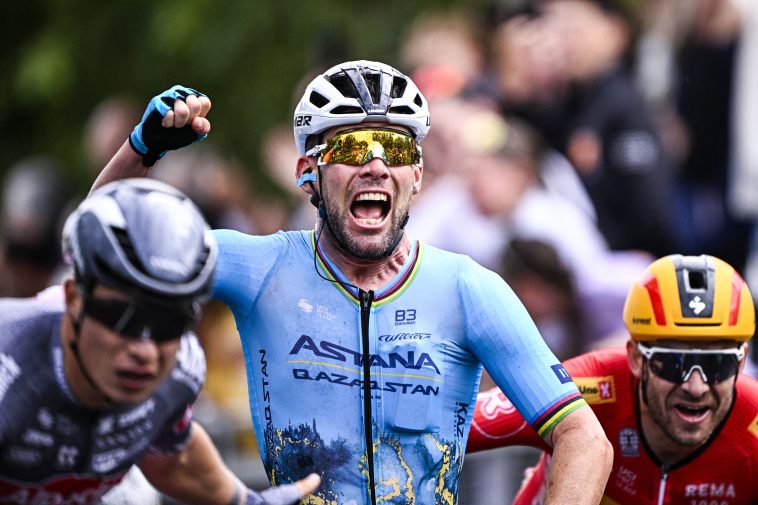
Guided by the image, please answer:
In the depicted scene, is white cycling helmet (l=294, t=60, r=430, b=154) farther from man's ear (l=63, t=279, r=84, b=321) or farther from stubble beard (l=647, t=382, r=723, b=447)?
stubble beard (l=647, t=382, r=723, b=447)

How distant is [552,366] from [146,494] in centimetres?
191

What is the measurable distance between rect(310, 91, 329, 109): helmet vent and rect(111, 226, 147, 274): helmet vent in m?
1.60

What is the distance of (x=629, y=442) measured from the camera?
7230mm

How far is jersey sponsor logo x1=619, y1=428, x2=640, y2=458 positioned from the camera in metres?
7.22

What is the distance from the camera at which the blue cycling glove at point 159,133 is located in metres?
5.92

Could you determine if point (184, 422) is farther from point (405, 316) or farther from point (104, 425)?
point (405, 316)

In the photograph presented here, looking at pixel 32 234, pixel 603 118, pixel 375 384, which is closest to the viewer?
pixel 375 384

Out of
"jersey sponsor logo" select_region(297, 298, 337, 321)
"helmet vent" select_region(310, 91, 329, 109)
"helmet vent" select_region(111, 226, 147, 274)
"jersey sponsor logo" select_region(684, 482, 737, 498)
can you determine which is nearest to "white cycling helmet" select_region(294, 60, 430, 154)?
"helmet vent" select_region(310, 91, 329, 109)

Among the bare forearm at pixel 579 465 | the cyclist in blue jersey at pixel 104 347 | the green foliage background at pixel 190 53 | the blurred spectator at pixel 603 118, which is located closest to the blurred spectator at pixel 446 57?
the blurred spectator at pixel 603 118

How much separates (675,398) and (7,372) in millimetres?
3193

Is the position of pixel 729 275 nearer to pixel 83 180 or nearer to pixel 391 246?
pixel 391 246

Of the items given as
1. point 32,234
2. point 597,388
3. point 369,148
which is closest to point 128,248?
point 369,148

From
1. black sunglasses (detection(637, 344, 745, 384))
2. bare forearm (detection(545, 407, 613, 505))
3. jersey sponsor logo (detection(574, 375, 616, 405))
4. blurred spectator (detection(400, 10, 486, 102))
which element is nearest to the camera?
bare forearm (detection(545, 407, 613, 505))

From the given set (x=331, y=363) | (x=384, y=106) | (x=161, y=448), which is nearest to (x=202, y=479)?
(x=161, y=448)
